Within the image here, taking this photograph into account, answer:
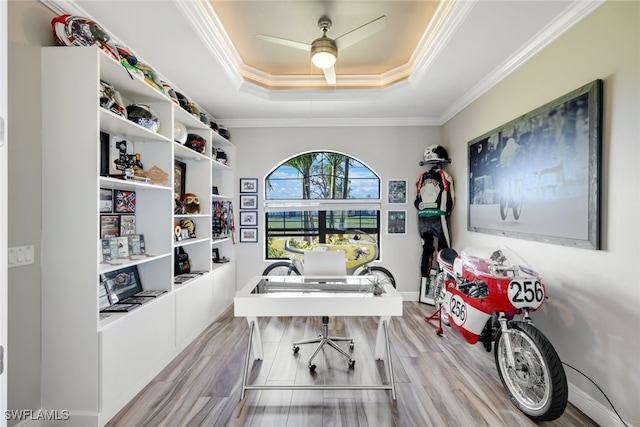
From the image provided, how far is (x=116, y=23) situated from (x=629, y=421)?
13.7 ft

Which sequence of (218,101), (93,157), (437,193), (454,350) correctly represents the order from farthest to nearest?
(437,193), (218,101), (454,350), (93,157)

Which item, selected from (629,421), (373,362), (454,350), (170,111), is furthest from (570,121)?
(170,111)

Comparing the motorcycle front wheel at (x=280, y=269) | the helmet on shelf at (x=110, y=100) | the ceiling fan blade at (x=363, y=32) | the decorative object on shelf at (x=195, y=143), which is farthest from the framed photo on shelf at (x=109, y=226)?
the ceiling fan blade at (x=363, y=32)

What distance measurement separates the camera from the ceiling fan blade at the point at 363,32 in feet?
6.42

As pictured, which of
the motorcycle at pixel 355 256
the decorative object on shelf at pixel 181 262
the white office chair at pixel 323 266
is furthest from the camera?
the motorcycle at pixel 355 256

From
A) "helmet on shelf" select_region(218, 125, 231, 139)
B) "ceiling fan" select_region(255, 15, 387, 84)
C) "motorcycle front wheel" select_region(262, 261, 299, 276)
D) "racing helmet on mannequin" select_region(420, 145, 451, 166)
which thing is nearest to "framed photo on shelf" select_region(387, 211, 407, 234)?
"racing helmet on mannequin" select_region(420, 145, 451, 166)

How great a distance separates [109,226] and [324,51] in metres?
2.23

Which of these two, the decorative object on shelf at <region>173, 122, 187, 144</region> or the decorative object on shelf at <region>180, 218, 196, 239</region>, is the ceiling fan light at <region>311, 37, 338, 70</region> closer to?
the decorative object on shelf at <region>173, 122, 187, 144</region>

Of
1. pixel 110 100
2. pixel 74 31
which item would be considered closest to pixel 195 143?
pixel 110 100

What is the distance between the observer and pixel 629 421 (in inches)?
66.1

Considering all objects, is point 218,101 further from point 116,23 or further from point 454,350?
point 454,350

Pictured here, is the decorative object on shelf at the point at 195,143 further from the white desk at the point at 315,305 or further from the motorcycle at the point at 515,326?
the motorcycle at the point at 515,326

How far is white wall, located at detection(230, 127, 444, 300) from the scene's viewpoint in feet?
14.1

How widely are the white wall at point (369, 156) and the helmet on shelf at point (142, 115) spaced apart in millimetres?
1962
